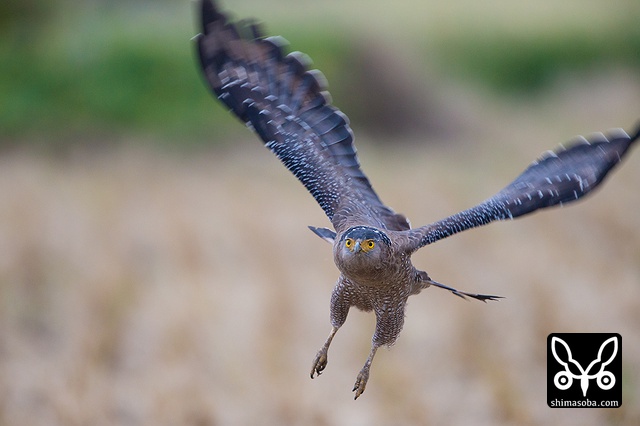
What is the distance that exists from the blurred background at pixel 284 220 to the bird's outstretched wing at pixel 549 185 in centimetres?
482

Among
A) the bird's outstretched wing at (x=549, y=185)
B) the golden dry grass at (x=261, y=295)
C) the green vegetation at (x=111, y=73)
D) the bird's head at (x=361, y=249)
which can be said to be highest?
the green vegetation at (x=111, y=73)

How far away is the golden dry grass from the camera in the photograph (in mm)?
9703

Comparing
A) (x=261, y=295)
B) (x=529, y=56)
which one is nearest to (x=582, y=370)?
(x=261, y=295)

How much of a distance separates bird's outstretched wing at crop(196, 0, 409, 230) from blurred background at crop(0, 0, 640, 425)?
4649 mm

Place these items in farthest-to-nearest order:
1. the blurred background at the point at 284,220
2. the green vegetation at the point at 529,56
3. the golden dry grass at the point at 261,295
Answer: the green vegetation at the point at 529,56
the blurred background at the point at 284,220
the golden dry grass at the point at 261,295

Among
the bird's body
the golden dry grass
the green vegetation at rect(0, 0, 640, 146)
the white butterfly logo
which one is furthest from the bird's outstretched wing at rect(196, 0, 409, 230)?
the green vegetation at rect(0, 0, 640, 146)

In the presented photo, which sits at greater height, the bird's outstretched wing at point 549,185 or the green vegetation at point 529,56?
the green vegetation at point 529,56

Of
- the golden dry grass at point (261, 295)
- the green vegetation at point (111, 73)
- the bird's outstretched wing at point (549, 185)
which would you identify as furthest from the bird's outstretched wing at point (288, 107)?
the green vegetation at point (111, 73)

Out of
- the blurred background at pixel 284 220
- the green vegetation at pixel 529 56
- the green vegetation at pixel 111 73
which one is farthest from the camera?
the green vegetation at pixel 529 56

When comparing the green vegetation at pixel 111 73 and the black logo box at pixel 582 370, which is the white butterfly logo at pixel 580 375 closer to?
the black logo box at pixel 582 370

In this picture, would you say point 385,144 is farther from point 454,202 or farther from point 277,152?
point 277,152

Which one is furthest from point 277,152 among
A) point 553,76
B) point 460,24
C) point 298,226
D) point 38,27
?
point 553,76

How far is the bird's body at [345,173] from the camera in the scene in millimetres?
4508

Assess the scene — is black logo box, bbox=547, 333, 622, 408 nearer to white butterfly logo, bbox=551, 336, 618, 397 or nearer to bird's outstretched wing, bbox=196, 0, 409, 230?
white butterfly logo, bbox=551, 336, 618, 397
